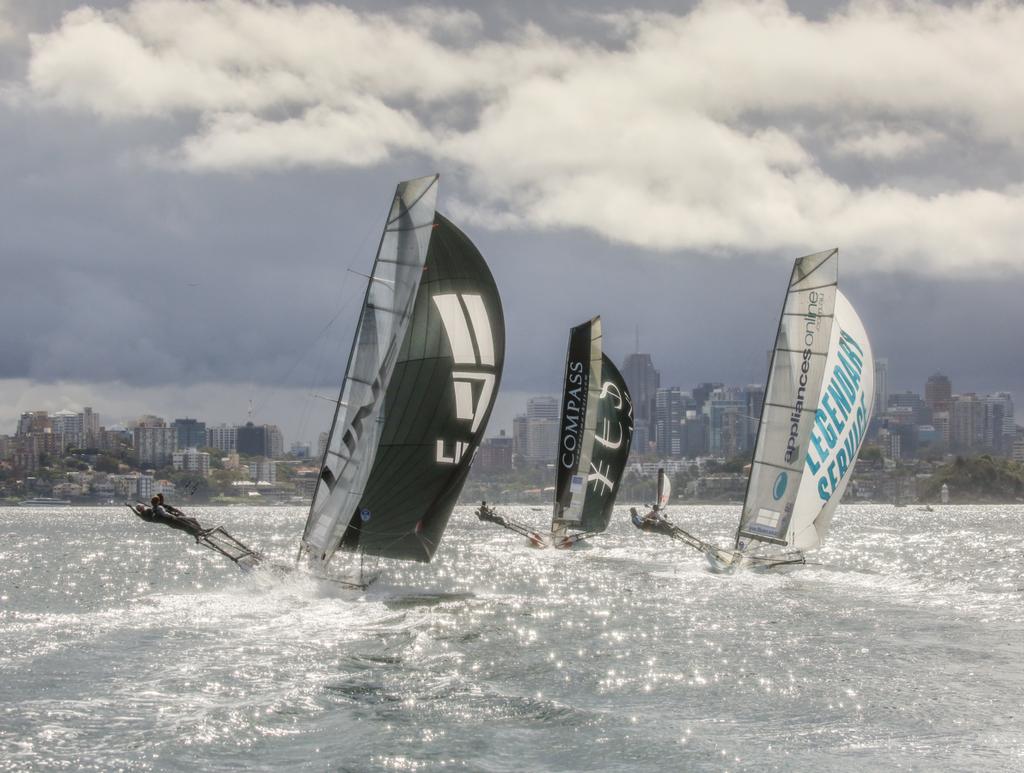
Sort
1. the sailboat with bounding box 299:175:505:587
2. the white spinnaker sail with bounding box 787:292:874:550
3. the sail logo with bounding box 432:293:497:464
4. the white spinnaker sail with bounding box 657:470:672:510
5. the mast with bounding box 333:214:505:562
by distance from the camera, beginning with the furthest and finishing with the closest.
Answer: the white spinnaker sail with bounding box 657:470:672:510
the white spinnaker sail with bounding box 787:292:874:550
the sail logo with bounding box 432:293:497:464
the mast with bounding box 333:214:505:562
the sailboat with bounding box 299:175:505:587

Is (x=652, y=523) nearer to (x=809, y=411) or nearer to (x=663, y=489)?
(x=809, y=411)

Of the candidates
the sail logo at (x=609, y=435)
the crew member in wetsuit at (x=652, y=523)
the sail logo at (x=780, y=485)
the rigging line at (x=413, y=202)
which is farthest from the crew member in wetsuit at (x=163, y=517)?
the sail logo at (x=609, y=435)

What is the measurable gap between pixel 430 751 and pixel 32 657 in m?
9.89

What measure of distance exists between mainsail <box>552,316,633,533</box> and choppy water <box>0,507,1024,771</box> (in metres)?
10.7

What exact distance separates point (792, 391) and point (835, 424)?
1973 millimetres

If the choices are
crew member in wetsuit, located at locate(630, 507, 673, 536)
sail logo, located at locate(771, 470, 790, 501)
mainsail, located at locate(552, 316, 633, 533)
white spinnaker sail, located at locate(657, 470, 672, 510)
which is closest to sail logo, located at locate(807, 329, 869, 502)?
sail logo, located at locate(771, 470, 790, 501)

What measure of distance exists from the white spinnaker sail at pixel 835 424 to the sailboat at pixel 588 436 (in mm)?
10129

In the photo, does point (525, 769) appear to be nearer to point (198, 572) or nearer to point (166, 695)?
point (166, 695)

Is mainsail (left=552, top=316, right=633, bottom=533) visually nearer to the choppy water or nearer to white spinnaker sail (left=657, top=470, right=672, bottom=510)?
white spinnaker sail (left=657, top=470, right=672, bottom=510)

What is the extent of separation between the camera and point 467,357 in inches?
1170

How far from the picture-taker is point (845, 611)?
96.3ft

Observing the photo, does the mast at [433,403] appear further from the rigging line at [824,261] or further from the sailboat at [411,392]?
the rigging line at [824,261]

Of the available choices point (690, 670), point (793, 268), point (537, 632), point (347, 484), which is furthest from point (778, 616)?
point (793, 268)

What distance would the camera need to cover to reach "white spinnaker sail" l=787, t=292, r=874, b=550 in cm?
3841
